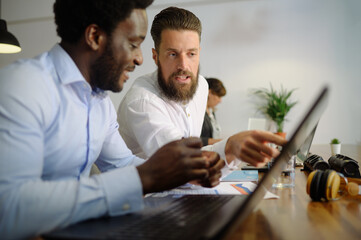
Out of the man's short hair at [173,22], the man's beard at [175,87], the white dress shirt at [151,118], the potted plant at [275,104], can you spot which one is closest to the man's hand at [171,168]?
the white dress shirt at [151,118]

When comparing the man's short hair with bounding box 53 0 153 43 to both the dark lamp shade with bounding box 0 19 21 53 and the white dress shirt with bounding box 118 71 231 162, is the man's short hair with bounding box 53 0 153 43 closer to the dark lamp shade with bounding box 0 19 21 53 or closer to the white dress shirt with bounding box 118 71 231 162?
the white dress shirt with bounding box 118 71 231 162

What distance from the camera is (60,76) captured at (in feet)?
3.10

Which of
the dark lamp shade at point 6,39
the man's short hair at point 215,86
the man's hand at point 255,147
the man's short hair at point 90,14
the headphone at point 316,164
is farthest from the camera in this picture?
the man's short hair at point 215,86

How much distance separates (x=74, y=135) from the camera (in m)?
0.95

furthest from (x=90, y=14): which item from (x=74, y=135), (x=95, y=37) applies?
(x=74, y=135)

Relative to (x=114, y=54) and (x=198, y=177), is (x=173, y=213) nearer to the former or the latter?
(x=198, y=177)

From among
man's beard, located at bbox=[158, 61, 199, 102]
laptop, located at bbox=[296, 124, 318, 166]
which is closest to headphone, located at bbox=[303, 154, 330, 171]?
laptop, located at bbox=[296, 124, 318, 166]

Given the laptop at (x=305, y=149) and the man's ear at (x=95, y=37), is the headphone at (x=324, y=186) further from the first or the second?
the laptop at (x=305, y=149)

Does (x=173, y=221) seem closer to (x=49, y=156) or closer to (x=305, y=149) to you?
(x=49, y=156)

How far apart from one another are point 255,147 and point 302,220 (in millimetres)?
331

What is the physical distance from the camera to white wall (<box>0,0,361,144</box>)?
5918mm

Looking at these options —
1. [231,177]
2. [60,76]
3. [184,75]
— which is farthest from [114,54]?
[184,75]

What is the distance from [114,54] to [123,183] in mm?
412

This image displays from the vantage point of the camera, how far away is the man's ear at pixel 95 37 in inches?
37.2
